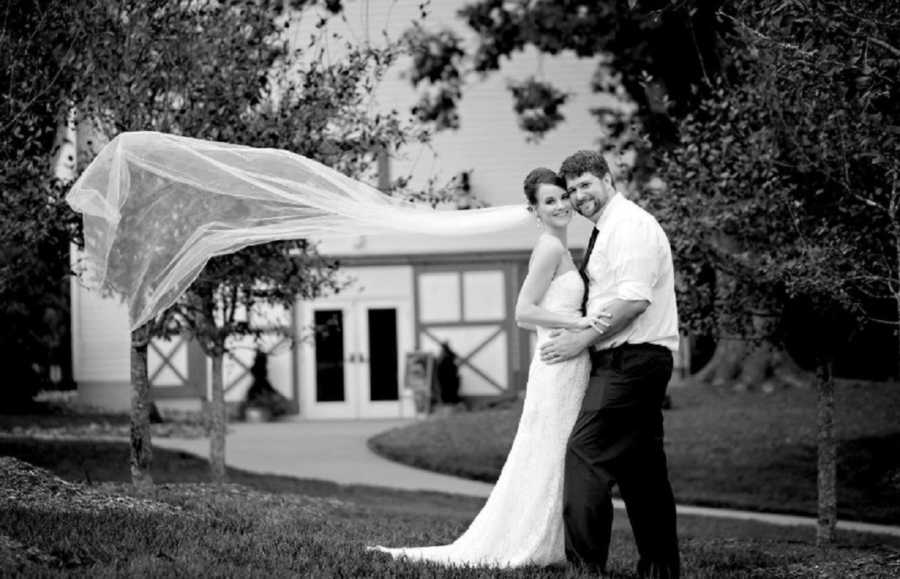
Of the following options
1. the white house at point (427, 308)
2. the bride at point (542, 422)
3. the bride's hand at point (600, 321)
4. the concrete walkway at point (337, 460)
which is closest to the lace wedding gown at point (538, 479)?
the bride at point (542, 422)

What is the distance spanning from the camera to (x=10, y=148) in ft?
38.6

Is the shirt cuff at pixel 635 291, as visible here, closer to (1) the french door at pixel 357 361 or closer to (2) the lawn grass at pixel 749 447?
(2) the lawn grass at pixel 749 447

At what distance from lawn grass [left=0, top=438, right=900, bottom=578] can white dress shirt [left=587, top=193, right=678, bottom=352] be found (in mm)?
1304

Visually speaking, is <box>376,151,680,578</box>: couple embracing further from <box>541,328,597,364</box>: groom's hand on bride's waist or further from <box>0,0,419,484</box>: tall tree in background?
<box>0,0,419,484</box>: tall tree in background

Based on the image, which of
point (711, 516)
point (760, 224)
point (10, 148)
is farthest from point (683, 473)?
point (10, 148)

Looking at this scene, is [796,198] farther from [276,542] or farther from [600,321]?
[276,542]

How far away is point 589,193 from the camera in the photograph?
301 inches

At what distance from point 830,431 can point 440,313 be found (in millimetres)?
18736

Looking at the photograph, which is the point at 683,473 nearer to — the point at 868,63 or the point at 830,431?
the point at 830,431

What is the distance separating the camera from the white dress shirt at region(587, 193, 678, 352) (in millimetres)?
7391

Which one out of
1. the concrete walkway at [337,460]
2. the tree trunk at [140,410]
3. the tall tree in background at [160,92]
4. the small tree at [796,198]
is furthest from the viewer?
the concrete walkway at [337,460]

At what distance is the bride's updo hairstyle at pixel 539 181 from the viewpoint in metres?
→ 7.89

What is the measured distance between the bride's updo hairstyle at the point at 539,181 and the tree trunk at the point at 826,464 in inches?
228

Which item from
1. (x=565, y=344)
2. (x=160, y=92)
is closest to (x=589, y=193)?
(x=565, y=344)
